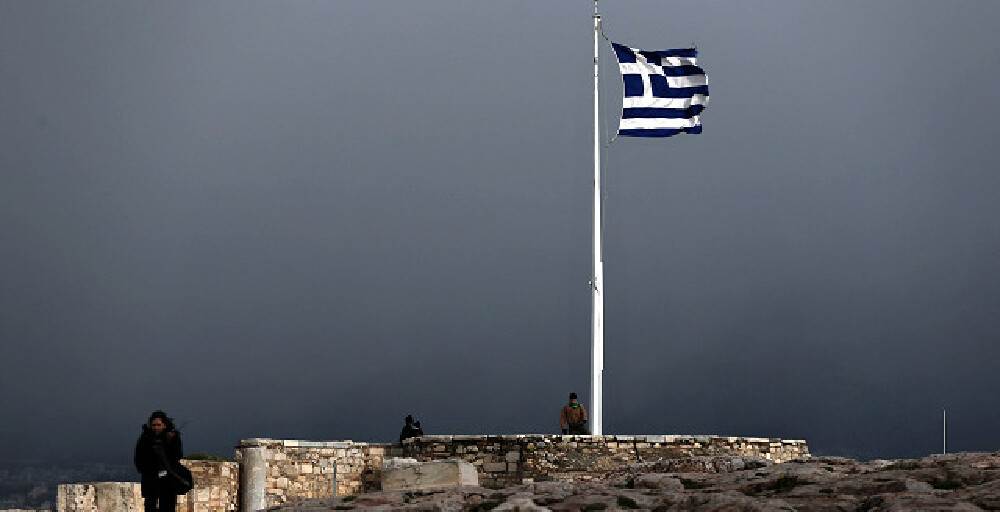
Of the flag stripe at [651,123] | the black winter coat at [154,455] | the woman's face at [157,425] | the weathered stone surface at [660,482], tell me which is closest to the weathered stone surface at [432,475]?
the black winter coat at [154,455]

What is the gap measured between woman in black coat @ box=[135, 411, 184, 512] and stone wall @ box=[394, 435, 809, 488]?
1045cm

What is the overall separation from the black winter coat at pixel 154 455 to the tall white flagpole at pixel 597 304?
13.3 m

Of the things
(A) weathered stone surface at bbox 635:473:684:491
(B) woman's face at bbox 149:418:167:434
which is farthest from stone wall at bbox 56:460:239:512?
(A) weathered stone surface at bbox 635:473:684:491

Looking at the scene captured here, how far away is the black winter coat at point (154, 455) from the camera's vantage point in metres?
16.2

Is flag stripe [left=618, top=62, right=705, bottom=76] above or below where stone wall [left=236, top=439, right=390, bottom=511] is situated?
above

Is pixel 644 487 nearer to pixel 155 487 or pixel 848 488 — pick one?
pixel 848 488

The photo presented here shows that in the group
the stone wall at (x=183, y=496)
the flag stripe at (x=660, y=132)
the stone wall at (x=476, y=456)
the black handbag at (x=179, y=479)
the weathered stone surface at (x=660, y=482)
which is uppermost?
the flag stripe at (x=660, y=132)

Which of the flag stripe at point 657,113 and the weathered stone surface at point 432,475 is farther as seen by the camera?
the flag stripe at point 657,113

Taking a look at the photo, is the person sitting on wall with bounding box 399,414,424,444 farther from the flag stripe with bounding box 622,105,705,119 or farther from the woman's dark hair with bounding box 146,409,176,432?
the woman's dark hair with bounding box 146,409,176,432

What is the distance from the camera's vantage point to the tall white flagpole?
28875mm

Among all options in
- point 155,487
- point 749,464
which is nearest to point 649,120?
point 749,464

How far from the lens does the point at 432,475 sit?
22.3 meters

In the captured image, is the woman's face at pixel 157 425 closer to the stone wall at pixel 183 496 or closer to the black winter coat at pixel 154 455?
the black winter coat at pixel 154 455

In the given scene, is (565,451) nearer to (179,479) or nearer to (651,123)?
(651,123)
